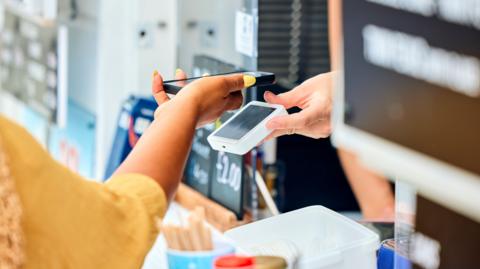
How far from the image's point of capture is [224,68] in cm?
271

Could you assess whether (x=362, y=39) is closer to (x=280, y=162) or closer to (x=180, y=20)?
(x=180, y=20)

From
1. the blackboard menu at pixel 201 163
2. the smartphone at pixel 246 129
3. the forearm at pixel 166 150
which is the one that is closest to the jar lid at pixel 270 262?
the forearm at pixel 166 150

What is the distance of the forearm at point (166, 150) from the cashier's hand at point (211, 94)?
2.0 inches

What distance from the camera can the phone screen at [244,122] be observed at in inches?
69.5

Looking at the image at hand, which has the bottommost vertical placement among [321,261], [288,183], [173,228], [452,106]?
[288,183]

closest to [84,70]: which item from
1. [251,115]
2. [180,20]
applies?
[180,20]

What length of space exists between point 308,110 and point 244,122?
123mm

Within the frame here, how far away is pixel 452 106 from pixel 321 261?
65 cm

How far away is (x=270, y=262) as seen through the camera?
1446 millimetres

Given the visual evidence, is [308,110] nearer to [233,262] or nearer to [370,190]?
[233,262]

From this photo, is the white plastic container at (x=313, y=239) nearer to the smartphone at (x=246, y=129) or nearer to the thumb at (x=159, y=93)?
the smartphone at (x=246, y=129)

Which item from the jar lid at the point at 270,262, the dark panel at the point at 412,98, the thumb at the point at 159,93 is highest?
the dark panel at the point at 412,98

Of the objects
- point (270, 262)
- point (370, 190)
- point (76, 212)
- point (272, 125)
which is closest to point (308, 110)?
point (272, 125)

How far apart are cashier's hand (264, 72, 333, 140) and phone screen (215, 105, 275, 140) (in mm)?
32
